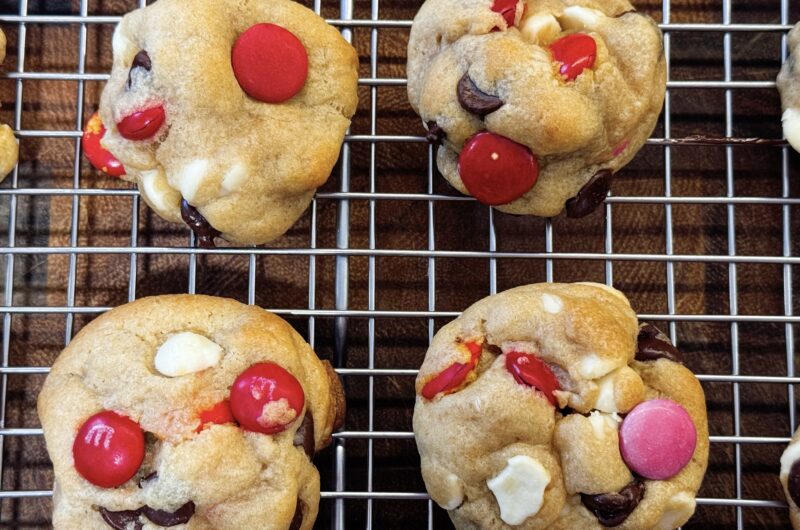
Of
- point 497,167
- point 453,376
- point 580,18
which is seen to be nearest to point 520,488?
point 453,376

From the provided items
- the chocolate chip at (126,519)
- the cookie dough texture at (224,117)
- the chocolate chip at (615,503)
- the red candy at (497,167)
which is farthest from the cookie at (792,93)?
the chocolate chip at (126,519)

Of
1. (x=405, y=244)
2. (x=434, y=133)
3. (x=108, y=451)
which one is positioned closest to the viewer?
(x=108, y=451)

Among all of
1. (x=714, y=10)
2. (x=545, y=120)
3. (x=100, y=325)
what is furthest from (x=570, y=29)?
(x=100, y=325)

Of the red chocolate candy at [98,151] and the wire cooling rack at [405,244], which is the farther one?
the wire cooling rack at [405,244]

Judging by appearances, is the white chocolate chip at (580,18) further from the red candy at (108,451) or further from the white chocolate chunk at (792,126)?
the red candy at (108,451)

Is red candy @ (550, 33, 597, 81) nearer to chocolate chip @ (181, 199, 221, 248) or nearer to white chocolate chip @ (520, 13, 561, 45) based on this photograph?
white chocolate chip @ (520, 13, 561, 45)

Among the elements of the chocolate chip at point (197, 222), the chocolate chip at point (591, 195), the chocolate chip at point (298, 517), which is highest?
the chocolate chip at point (591, 195)

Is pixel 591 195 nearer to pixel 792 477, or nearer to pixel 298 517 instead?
pixel 792 477

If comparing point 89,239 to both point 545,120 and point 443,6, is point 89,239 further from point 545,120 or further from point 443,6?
point 545,120
